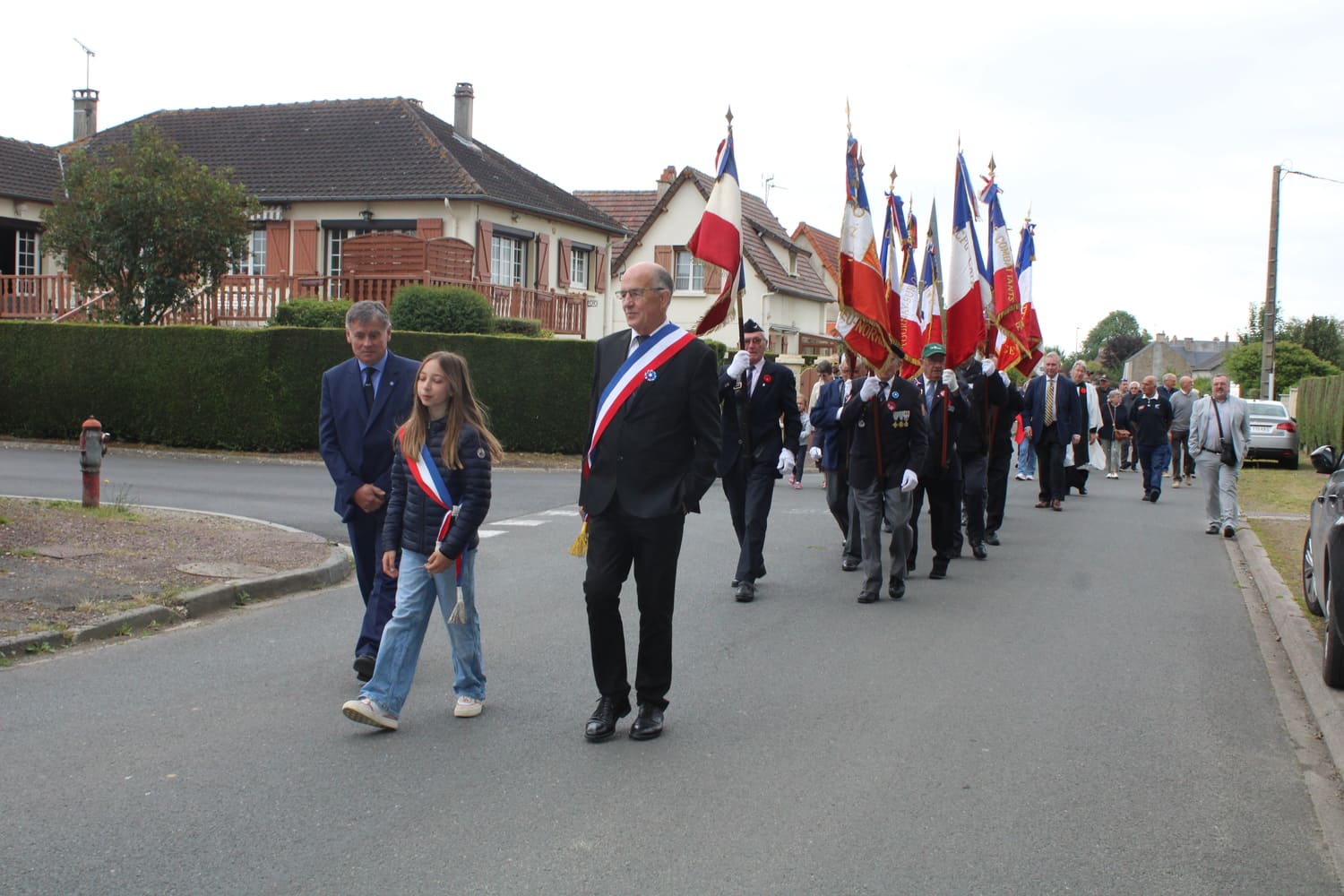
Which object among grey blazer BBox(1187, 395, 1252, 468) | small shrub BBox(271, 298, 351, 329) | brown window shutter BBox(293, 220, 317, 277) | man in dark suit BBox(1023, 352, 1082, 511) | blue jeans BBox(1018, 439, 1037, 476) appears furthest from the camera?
brown window shutter BBox(293, 220, 317, 277)

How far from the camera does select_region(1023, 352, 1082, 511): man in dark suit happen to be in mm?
16703

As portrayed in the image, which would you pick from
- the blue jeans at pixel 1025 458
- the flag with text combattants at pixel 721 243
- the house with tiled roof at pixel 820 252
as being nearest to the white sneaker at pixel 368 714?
the flag with text combattants at pixel 721 243

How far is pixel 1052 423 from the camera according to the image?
16.7 metres

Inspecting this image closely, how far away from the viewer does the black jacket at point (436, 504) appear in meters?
5.55

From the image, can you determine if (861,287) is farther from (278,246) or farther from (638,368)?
(278,246)

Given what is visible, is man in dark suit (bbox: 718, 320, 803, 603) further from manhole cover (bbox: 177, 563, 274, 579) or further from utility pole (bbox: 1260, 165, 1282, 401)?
utility pole (bbox: 1260, 165, 1282, 401)

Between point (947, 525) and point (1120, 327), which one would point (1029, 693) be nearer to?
point (947, 525)

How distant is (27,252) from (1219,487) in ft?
A: 98.2

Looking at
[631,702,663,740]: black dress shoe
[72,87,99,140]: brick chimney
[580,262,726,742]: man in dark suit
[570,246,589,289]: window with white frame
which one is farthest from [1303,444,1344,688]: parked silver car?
[72,87,99,140]: brick chimney

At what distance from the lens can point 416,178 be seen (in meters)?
31.3

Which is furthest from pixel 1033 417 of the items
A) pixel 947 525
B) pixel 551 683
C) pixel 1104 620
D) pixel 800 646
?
pixel 551 683

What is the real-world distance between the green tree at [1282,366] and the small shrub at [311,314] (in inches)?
1489

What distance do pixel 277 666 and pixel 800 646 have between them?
114 inches

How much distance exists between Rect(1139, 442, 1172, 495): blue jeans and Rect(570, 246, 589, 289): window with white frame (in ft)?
66.9
